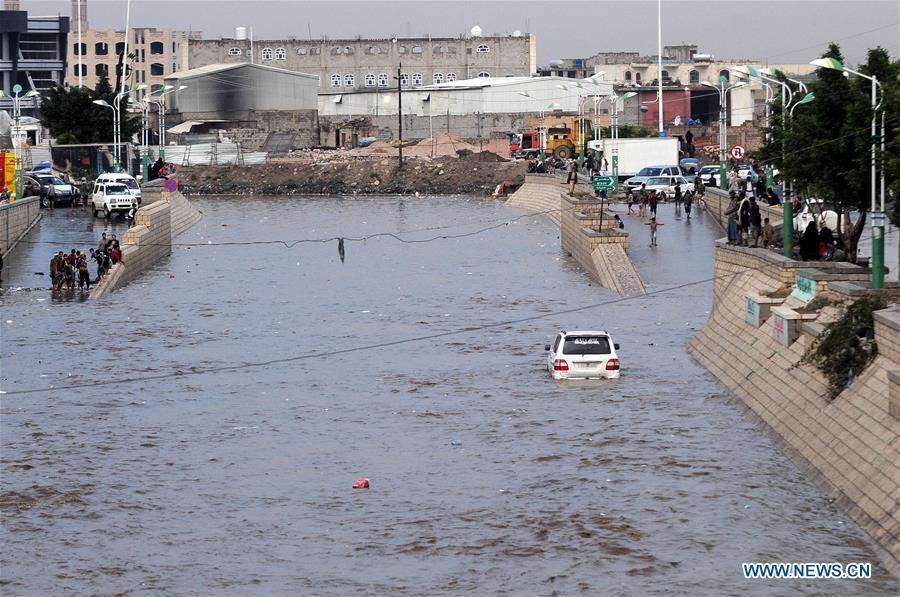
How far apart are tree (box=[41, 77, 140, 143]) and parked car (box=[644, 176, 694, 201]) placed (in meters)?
39.4

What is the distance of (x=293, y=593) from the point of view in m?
19.7

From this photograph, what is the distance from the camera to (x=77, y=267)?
166 ft

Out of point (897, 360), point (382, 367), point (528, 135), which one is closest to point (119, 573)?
point (897, 360)

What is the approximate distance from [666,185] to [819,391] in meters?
49.7

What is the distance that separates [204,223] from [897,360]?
63.5 m

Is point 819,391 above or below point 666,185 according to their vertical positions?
below

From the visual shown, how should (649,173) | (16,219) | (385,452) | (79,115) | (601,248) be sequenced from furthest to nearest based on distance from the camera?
(79,115) < (649,173) < (16,219) < (601,248) < (385,452)

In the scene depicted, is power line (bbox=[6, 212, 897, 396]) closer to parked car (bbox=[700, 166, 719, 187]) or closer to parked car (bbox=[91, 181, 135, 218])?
parked car (bbox=[700, 166, 719, 187])

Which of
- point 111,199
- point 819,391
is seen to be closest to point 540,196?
point 111,199

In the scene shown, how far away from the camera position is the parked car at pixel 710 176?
247 feet

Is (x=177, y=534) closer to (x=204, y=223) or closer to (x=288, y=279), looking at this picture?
(x=288, y=279)

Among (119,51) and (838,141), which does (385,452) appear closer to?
(838,141)

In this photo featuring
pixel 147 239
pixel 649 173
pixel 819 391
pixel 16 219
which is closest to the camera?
pixel 819 391

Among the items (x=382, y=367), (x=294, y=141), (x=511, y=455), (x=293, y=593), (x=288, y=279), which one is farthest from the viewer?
(x=294, y=141)
